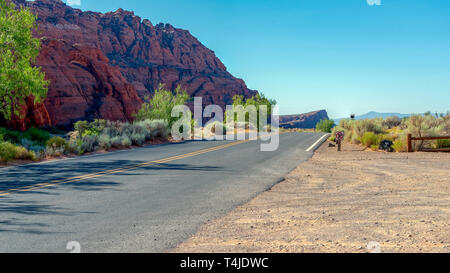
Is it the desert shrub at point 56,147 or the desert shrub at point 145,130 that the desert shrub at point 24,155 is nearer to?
the desert shrub at point 56,147

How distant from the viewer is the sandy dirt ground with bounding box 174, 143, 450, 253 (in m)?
4.48

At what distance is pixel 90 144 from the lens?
64.6 ft

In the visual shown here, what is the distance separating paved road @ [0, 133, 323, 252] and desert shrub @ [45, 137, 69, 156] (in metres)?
3.79

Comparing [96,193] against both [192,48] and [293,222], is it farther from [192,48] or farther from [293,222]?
[192,48]

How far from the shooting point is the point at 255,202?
7348 millimetres

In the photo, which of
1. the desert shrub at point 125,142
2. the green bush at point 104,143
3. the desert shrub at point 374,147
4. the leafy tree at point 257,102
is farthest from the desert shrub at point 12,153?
the leafy tree at point 257,102

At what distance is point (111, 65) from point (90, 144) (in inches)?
3064

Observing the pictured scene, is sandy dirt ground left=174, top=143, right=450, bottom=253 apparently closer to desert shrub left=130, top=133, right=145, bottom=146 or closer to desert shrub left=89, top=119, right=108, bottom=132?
desert shrub left=130, top=133, right=145, bottom=146

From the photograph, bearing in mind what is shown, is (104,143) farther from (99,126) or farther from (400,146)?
(400,146)

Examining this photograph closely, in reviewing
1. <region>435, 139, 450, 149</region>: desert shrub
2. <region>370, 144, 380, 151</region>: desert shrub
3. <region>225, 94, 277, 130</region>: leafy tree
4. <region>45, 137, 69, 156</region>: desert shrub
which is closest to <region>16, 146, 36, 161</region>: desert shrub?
<region>45, 137, 69, 156</region>: desert shrub

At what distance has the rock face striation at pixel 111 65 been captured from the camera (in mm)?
46688

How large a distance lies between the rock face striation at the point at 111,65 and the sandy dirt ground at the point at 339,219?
19.7m

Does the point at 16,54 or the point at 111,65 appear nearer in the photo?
the point at 16,54

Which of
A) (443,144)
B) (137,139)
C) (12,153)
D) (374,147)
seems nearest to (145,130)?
(137,139)
